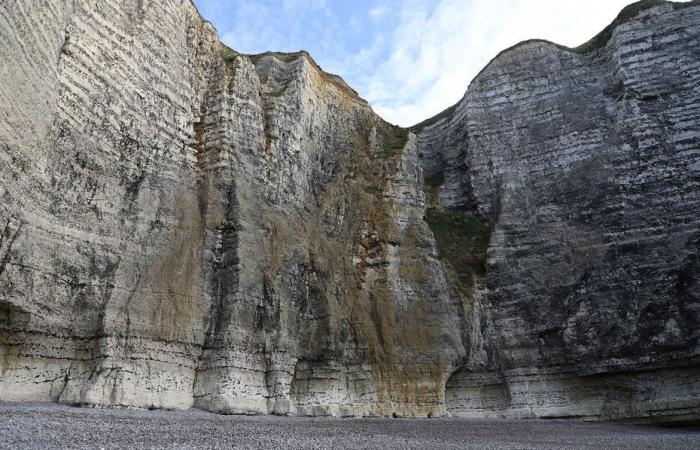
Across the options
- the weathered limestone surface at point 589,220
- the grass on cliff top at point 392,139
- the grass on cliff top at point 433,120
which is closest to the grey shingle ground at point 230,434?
the weathered limestone surface at point 589,220

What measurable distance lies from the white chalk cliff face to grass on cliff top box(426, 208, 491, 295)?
0.15m

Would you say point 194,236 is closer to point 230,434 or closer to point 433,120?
point 230,434

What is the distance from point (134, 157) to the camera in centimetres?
1733

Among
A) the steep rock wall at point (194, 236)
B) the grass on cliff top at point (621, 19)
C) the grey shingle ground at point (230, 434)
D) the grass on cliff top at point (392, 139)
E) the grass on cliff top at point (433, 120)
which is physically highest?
the grass on cliff top at point (621, 19)

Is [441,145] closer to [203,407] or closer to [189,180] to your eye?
[189,180]

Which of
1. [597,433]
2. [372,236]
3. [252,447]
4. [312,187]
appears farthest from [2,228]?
[597,433]

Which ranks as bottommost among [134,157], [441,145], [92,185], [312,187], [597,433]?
[597,433]

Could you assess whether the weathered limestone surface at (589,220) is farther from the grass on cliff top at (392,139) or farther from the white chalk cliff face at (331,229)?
the grass on cliff top at (392,139)

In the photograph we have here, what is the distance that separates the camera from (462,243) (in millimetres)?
27875

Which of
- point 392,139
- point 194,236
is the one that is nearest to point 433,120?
point 392,139

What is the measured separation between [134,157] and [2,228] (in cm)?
564

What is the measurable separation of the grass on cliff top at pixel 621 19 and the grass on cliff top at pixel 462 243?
12.9 m

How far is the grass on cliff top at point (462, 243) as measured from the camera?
26.2 m

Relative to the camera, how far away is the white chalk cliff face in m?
14.2
